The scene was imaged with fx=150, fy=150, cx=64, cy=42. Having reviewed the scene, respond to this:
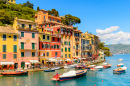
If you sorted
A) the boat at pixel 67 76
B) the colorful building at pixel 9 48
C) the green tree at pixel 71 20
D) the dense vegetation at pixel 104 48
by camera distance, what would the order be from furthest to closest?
the dense vegetation at pixel 104 48 < the green tree at pixel 71 20 < the colorful building at pixel 9 48 < the boat at pixel 67 76

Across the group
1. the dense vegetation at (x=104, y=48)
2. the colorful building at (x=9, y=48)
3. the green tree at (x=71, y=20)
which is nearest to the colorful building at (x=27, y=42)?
the colorful building at (x=9, y=48)

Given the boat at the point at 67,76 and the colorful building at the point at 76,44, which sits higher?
the colorful building at the point at 76,44

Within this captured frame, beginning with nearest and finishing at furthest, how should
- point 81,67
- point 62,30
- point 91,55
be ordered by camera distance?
1. point 81,67
2. point 62,30
3. point 91,55

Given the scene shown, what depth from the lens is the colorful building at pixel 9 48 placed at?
45.8 metres

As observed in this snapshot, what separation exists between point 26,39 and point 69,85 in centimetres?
2432

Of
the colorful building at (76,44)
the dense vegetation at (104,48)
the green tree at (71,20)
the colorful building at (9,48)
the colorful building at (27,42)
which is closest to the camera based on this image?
the colorful building at (9,48)

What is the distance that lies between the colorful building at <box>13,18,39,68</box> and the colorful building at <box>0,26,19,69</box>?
132 cm

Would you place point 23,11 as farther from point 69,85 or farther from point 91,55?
point 69,85

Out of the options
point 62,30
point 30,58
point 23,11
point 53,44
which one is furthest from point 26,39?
point 23,11

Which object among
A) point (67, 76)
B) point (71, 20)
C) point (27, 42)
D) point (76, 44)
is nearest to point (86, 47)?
point (76, 44)

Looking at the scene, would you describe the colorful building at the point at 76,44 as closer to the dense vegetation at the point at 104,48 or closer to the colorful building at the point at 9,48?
the colorful building at the point at 9,48

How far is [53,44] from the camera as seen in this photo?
61.1m

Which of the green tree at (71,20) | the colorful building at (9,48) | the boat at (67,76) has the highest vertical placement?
the green tree at (71,20)

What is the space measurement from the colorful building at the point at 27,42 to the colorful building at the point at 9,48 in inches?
51.9
